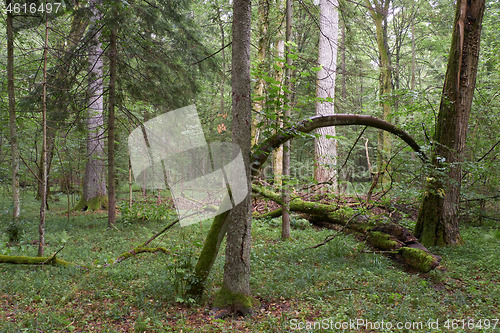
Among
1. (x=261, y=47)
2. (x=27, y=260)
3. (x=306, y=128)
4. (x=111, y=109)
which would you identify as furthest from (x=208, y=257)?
(x=261, y=47)

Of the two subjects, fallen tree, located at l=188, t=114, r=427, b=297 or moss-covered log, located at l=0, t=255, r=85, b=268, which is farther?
moss-covered log, located at l=0, t=255, r=85, b=268

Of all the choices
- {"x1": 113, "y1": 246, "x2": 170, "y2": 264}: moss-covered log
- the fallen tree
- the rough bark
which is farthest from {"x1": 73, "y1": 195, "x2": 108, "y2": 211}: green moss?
the rough bark

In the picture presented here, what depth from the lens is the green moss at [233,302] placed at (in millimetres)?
4094

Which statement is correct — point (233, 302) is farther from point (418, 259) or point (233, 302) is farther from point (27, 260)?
point (27, 260)

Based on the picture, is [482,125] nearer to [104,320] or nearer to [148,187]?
[104,320]

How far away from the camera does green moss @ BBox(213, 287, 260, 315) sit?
4094 mm

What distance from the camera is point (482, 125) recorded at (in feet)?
26.0

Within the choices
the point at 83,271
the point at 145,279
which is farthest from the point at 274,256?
the point at 83,271

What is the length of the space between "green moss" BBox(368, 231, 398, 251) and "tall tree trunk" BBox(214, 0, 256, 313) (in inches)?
149

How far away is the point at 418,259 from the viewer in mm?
5609

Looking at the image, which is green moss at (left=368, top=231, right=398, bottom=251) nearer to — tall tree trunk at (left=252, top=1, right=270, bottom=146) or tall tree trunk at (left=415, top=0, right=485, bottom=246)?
tall tree trunk at (left=415, top=0, right=485, bottom=246)

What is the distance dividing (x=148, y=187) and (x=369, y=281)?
19.8m

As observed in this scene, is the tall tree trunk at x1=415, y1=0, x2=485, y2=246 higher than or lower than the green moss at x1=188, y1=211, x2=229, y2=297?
higher

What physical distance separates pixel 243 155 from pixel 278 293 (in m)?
2.27
